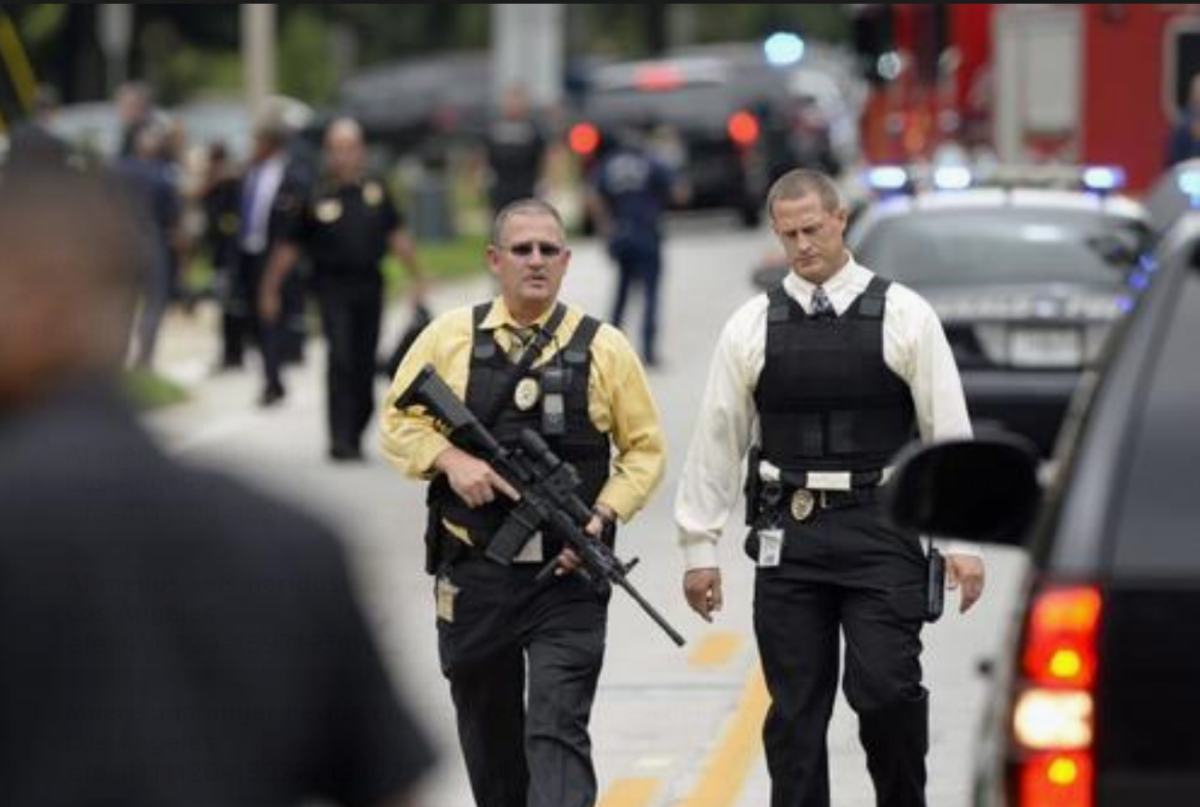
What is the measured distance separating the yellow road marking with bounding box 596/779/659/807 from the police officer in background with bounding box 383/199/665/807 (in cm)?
153

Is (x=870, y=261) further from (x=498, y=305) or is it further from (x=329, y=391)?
(x=498, y=305)

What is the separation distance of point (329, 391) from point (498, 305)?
10.7m

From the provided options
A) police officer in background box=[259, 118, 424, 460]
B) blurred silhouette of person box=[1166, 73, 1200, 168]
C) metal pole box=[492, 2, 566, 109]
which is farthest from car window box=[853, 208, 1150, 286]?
metal pole box=[492, 2, 566, 109]

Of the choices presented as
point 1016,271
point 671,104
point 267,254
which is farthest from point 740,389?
point 671,104

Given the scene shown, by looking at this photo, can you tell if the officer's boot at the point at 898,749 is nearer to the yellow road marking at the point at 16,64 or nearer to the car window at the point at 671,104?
the yellow road marking at the point at 16,64

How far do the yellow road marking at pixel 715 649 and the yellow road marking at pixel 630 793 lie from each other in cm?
233

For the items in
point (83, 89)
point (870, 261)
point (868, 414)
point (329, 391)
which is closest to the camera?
point (868, 414)

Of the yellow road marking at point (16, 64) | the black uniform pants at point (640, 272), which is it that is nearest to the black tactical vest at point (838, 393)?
the black uniform pants at point (640, 272)

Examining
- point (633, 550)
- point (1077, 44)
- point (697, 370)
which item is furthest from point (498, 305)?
point (1077, 44)

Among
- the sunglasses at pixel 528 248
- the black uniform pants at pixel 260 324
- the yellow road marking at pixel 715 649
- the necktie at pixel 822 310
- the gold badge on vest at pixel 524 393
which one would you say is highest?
the sunglasses at pixel 528 248

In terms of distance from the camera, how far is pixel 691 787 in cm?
1029

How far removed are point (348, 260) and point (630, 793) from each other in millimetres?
9168

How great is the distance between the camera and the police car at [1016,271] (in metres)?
16.4

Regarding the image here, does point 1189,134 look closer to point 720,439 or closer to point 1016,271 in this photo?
point 1016,271
